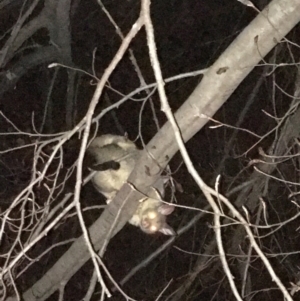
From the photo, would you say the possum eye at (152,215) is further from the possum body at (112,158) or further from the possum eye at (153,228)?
the possum body at (112,158)

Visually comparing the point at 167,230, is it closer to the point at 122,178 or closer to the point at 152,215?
the point at 152,215

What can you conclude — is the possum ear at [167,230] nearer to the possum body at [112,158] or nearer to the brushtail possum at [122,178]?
the brushtail possum at [122,178]

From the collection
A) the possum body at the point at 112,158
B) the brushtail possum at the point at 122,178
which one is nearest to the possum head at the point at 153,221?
the brushtail possum at the point at 122,178

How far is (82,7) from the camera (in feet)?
12.6

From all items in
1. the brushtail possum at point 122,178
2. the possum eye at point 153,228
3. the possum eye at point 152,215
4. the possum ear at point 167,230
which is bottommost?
the possum ear at point 167,230

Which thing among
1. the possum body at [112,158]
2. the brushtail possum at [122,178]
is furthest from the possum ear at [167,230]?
the possum body at [112,158]

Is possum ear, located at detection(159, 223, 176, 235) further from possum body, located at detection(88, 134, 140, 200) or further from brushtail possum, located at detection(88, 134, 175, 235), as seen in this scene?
possum body, located at detection(88, 134, 140, 200)

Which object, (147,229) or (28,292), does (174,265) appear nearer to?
(147,229)

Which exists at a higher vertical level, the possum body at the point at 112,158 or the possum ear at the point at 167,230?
the possum body at the point at 112,158

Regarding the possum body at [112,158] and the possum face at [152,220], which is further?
the possum face at [152,220]

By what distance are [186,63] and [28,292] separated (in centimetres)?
219

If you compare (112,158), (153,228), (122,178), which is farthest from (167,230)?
(112,158)

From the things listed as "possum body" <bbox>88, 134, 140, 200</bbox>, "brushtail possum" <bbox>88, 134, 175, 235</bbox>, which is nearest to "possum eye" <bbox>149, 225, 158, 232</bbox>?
"brushtail possum" <bbox>88, 134, 175, 235</bbox>

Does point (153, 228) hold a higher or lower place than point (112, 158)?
lower
